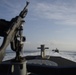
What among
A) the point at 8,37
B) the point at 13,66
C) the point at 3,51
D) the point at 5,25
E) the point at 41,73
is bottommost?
the point at 41,73

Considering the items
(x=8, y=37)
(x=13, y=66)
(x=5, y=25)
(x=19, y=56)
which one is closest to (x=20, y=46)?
(x=19, y=56)

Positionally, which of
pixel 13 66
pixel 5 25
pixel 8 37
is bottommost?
pixel 13 66

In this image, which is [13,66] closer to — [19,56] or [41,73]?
[19,56]

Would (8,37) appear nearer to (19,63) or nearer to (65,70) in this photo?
(19,63)

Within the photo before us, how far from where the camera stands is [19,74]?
6.08 meters

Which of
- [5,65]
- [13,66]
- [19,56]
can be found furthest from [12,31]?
[5,65]

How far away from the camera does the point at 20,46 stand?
548 centimetres

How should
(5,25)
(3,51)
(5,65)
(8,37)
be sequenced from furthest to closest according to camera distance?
1. (5,65)
2. (5,25)
3. (8,37)
4. (3,51)

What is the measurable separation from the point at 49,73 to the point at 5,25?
757 centimetres

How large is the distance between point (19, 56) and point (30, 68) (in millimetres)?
5366

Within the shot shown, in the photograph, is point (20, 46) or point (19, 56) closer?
point (20, 46)

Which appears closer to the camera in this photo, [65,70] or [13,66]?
[13,66]

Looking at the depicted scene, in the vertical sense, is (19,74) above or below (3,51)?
below

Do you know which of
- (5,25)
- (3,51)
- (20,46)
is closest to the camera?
(3,51)
